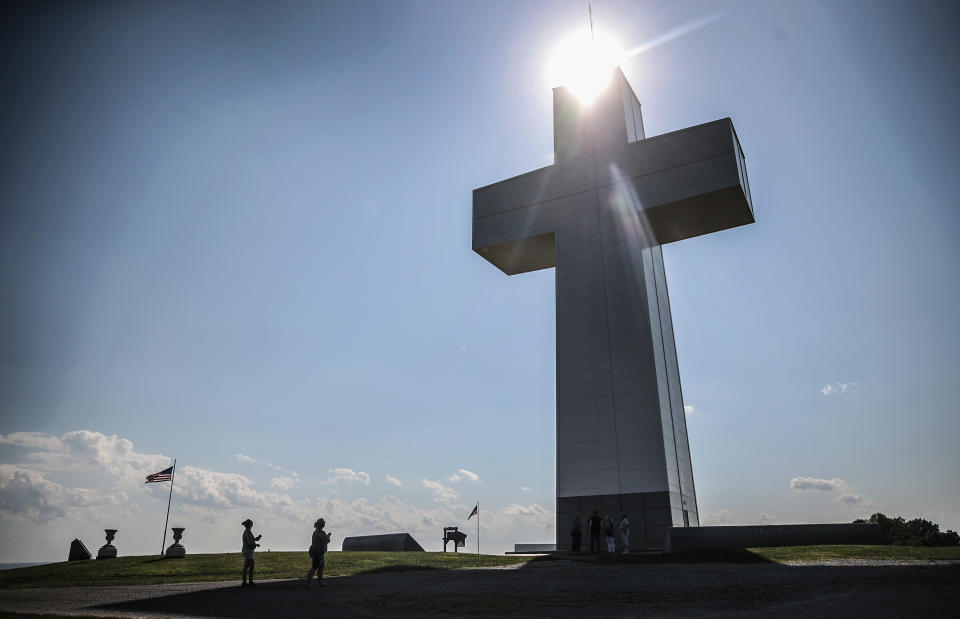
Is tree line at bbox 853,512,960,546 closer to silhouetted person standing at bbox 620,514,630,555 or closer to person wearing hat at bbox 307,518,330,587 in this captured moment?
silhouetted person standing at bbox 620,514,630,555

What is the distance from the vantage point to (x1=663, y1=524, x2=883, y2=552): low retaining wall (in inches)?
784

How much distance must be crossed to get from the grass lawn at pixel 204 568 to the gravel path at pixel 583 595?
2.76 metres

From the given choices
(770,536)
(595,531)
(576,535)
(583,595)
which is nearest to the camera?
(583,595)

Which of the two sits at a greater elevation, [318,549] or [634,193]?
[634,193]

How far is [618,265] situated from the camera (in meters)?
29.2

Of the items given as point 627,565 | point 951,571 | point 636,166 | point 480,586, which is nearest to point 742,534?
point 627,565

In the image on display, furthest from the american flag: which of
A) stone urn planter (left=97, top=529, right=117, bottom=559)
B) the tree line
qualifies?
the tree line

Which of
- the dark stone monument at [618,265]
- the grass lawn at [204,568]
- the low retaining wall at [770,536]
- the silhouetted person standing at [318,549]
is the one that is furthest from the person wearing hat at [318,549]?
the dark stone monument at [618,265]

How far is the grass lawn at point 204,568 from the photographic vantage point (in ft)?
59.1

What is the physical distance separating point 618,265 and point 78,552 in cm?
2782

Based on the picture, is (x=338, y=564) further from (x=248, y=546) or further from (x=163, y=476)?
(x=163, y=476)

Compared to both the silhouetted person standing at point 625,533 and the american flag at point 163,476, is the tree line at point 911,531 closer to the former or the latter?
the silhouetted person standing at point 625,533

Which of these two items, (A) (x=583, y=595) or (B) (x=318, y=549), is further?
(B) (x=318, y=549)

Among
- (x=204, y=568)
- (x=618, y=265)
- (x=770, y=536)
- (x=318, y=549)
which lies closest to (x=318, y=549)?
(x=318, y=549)
